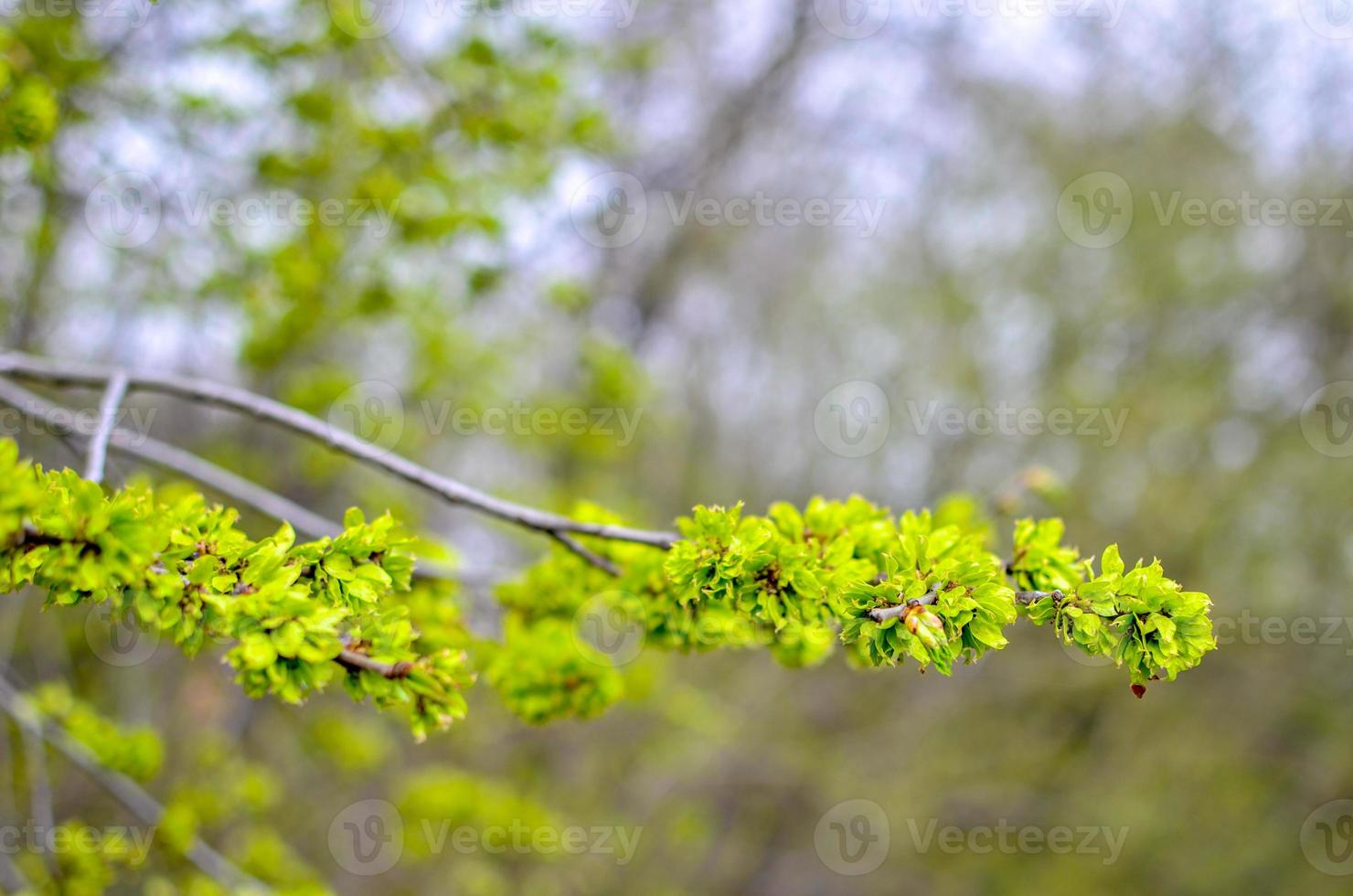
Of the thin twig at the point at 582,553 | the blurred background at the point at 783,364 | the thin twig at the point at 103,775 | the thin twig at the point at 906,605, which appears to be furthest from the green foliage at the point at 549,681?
the blurred background at the point at 783,364

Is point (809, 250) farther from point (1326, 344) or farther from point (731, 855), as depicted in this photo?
point (731, 855)

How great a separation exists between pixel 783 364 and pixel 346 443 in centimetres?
825

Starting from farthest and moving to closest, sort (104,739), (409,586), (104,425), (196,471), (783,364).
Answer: (783,364), (104,739), (196,471), (104,425), (409,586)

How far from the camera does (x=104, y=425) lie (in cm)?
150

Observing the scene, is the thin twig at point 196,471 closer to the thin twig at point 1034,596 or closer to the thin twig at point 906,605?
the thin twig at point 906,605

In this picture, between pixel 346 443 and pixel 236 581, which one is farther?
pixel 346 443

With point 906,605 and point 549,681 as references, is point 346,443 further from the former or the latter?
point 906,605

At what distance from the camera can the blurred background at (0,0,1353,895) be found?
3.64 m

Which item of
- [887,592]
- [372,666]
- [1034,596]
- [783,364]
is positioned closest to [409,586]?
[372,666]

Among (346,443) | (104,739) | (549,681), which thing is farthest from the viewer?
(104,739)

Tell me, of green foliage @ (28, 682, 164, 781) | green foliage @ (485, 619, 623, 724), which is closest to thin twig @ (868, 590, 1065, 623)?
green foliage @ (485, 619, 623, 724)

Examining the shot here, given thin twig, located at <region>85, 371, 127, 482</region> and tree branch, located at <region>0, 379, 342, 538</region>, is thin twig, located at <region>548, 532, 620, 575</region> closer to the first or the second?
tree branch, located at <region>0, 379, 342, 538</region>

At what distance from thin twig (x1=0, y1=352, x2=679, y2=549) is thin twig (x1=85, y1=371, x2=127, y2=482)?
49mm

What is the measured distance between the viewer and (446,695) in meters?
1.33
